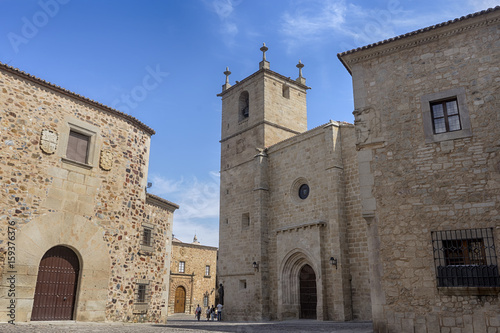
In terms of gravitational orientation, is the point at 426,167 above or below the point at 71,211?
above

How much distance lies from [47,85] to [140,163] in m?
3.81

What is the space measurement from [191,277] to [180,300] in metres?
1.91

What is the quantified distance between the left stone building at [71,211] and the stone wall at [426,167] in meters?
7.42

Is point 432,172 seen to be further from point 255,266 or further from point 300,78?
point 300,78

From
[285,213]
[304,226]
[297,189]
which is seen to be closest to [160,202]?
[304,226]

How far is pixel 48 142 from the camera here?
11.1 metres

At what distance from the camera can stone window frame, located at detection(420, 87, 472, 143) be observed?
9.44 metres

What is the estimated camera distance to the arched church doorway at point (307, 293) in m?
18.3

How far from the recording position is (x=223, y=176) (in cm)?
2458

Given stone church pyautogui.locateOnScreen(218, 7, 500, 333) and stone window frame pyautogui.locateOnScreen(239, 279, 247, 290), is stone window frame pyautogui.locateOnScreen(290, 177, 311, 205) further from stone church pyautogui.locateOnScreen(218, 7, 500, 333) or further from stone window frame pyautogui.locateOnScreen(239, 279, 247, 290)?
stone church pyautogui.locateOnScreen(218, 7, 500, 333)

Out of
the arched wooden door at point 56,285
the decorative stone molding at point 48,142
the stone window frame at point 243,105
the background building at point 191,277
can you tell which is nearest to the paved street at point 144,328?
the arched wooden door at point 56,285

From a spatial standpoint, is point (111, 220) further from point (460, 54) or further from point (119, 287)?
point (460, 54)

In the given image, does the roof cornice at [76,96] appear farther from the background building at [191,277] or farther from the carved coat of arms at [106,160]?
the background building at [191,277]

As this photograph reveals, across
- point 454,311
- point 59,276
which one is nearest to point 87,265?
point 59,276
